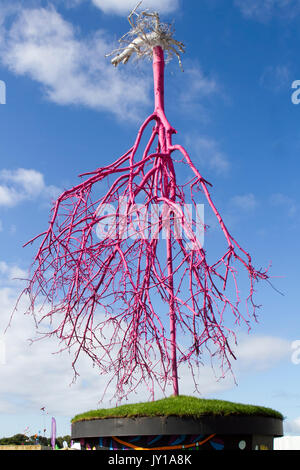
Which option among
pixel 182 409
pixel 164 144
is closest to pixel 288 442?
pixel 182 409

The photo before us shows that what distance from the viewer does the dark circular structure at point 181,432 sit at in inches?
124

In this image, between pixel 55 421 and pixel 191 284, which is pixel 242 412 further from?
pixel 55 421

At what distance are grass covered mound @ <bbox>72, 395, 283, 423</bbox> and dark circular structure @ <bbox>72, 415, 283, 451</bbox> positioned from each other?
0.03 m

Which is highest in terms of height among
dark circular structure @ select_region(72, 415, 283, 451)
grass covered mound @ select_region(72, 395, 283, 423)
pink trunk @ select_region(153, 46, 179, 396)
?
pink trunk @ select_region(153, 46, 179, 396)

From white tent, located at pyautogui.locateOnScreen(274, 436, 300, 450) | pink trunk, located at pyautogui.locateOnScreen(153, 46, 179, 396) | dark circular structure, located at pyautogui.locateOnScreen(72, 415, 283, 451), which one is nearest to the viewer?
dark circular structure, located at pyautogui.locateOnScreen(72, 415, 283, 451)

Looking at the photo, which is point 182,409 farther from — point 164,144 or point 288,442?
point 288,442

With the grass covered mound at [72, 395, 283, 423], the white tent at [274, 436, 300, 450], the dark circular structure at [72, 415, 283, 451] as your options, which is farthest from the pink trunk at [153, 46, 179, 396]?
the white tent at [274, 436, 300, 450]

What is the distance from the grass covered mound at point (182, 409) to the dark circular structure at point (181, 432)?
28 mm

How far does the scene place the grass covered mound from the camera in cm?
321

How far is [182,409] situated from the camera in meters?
3.21

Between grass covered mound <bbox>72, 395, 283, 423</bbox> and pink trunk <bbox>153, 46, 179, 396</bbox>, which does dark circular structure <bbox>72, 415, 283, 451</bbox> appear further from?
pink trunk <bbox>153, 46, 179, 396</bbox>

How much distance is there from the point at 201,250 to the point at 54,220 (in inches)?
56.7

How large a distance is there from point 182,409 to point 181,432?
14 cm
